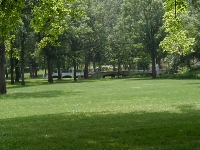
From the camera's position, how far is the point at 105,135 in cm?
1013

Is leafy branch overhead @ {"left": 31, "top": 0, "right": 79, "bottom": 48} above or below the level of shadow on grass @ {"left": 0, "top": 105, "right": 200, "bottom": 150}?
above

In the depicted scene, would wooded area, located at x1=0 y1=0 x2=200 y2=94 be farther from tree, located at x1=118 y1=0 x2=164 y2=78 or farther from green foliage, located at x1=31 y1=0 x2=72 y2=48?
green foliage, located at x1=31 y1=0 x2=72 y2=48

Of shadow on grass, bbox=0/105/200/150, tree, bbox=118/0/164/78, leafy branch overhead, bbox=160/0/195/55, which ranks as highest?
tree, bbox=118/0/164/78

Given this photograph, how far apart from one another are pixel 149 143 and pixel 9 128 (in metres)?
5.55

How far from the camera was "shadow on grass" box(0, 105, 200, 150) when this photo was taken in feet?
29.0

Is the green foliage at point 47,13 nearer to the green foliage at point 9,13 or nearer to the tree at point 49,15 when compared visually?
the tree at point 49,15

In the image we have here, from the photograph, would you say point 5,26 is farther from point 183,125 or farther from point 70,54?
point 70,54

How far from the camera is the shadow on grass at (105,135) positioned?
29.0 feet

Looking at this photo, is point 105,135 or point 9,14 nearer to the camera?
point 105,135

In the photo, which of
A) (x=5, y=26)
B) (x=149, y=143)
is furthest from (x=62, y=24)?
(x=149, y=143)

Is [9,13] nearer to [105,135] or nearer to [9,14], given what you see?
[9,14]

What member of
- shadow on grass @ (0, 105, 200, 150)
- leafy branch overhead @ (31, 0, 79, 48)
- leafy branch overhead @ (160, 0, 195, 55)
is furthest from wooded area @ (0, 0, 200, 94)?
shadow on grass @ (0, 105, 200, 150)

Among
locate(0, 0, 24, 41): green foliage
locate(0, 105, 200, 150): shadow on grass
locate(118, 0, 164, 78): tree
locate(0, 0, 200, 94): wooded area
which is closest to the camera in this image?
locate(0, 105, 200, 150): shadow on grass

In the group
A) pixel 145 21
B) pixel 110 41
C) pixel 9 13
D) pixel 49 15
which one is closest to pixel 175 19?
pixel 49 15
